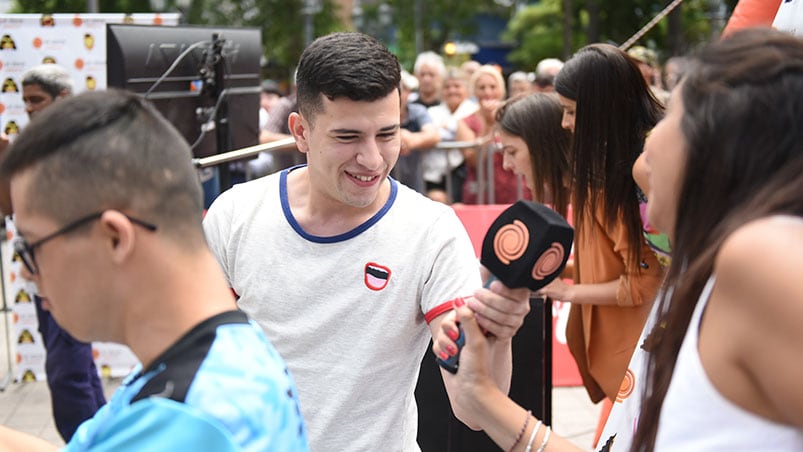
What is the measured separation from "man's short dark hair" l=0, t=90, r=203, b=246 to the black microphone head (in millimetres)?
505

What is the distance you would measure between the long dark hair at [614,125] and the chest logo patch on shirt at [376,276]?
1390 mm

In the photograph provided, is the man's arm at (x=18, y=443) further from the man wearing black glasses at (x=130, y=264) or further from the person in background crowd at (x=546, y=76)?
the person in background crowd at (x=546, y=76)

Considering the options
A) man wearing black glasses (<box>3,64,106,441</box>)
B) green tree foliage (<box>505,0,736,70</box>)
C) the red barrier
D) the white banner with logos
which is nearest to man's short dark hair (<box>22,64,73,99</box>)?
the white banner with logos

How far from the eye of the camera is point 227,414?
52.6 inches

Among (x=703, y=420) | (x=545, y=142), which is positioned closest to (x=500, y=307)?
(x=703, y=420)

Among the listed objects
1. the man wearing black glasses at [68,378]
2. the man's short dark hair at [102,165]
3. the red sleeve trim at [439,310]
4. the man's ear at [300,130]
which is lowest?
the man wearing black glasses at [68,378]

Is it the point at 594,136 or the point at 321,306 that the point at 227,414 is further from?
the point at 594,136

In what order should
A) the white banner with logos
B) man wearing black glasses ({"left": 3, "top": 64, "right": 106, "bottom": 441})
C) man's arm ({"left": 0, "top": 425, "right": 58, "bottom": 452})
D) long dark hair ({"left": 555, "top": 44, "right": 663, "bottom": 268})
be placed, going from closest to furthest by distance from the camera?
man's arm ({"left": 0, "top": 425, "right": 58, "bottom": 452}) → long dark hair ({"left": 555, "top": 44, "right": 663, "bottom": 268}) → man wearing black glasses ({"left": 3, "top": 64, "right": 106, "bottom": 441}) → the white banner with logos

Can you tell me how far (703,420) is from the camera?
1.38 metres

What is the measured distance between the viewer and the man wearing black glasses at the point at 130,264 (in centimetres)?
140

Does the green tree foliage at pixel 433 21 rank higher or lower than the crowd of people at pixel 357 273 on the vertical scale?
lower

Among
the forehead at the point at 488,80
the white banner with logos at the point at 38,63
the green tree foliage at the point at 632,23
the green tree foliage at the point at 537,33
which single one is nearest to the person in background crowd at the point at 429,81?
the forehead at the point at 488,80

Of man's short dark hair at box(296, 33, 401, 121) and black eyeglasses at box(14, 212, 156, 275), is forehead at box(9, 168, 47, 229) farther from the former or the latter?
man's short dark hair at box(296, 33, 401, 121)

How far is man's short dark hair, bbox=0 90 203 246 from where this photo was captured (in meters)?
1.43
